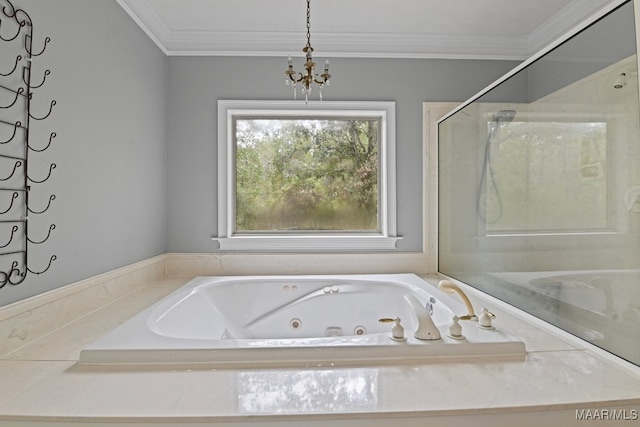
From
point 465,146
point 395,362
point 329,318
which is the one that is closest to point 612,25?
point 465,146

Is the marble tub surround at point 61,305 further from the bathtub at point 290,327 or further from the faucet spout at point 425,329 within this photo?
the faucet spout at point 425,329

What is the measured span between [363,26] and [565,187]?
5.35 feet

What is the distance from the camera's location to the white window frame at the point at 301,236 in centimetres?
250

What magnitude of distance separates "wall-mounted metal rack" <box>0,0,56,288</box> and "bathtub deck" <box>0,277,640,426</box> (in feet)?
1.19

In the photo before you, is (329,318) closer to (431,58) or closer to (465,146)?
(465,146)

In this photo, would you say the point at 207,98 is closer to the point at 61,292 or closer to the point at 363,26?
the point at 363,26

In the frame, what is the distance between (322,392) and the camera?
957 mm

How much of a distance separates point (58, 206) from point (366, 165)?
77.1 inches

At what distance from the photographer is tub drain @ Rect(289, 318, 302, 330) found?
83.8 inches

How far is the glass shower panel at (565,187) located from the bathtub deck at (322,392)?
1.00ft

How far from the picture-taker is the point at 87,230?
1.64 meters

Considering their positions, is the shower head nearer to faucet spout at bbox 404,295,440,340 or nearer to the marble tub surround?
faucet spout at bbox 404,295,440,340

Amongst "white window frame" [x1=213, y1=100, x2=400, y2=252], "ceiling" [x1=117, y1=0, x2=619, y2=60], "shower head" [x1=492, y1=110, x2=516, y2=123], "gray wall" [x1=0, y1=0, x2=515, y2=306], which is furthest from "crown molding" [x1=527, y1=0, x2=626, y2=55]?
"white window frame" [x1=213, y1=100, x2=400, y2=252]

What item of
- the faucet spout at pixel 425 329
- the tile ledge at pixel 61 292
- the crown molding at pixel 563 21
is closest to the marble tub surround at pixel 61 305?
the tile ledge at pixel 61 292
